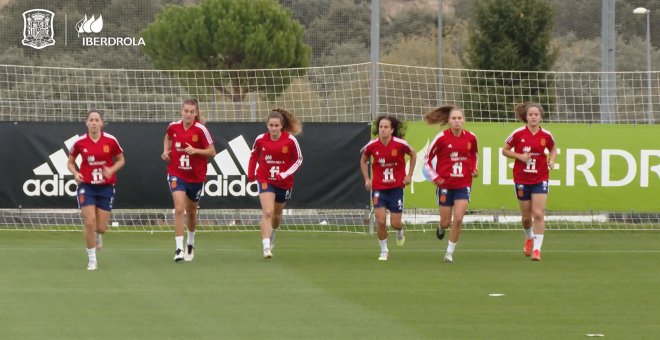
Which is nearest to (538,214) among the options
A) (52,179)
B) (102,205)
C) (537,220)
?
(537,220)

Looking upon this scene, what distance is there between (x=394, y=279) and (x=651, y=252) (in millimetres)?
5933

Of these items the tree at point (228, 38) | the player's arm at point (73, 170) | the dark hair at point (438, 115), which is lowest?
the player's arm at point (73, 170)

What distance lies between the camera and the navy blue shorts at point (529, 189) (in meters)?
16.9

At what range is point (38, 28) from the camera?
2186 inches

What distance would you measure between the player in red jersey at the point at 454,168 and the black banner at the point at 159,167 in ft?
16.1

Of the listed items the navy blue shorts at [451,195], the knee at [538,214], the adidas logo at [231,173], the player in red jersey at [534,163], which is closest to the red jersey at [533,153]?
the player in red jersey at [534,163]

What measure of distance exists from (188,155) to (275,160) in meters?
1.09

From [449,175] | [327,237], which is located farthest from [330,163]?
[449,175]

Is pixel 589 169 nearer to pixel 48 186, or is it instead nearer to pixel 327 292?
pixel 48 186

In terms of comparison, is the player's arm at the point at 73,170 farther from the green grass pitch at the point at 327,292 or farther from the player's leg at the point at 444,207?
the player's leg at the point at 444,207

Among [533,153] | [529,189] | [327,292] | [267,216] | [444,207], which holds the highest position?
[533,153]

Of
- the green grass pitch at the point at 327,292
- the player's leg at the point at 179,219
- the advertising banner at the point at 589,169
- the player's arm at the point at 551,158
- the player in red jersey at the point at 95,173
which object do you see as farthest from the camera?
the advertising banner at the point at 589,169

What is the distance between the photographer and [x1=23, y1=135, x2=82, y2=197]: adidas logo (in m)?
21.4

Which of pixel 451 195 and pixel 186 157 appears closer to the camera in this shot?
pixel 186 157
